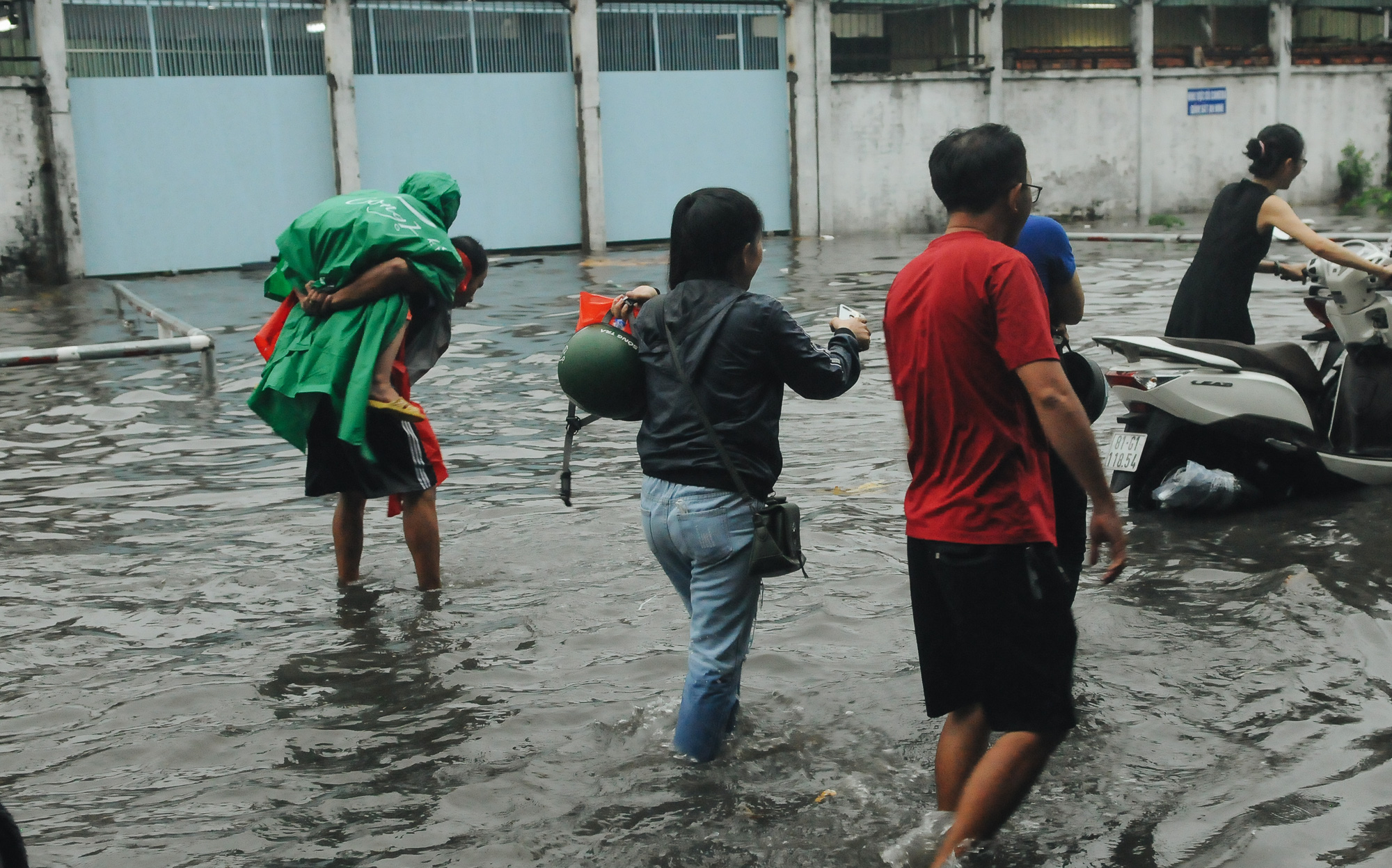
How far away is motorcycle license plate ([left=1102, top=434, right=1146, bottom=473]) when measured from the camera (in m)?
6.06

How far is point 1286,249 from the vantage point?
19484 millimetres

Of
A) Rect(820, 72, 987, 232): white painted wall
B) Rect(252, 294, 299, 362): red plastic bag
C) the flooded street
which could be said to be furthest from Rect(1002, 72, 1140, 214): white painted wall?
Rect(252, 294, 299, 362): red plastic bag

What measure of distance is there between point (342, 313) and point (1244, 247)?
4023 millimetres

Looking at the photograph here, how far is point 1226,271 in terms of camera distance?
6.24 m

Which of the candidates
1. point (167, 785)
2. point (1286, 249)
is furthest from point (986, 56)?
point (167, 785)

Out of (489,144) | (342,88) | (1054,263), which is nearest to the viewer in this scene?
(1054,263)

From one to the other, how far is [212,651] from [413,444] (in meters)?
1.03

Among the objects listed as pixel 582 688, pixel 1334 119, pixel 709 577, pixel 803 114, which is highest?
pixel 803 114

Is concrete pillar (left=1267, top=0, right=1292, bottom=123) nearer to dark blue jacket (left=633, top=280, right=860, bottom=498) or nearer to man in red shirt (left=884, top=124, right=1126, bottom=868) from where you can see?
dark blue jacket (left=633, top=280, right=860, bottom=498)

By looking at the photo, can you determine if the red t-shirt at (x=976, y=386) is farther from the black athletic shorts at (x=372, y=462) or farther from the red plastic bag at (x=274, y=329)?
the red plastic bag at (x=274, y=329)

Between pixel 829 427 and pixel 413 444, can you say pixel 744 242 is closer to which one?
pixel 413 444

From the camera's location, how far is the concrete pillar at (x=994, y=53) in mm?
24922

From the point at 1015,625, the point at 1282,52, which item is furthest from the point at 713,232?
the point at 1282,52

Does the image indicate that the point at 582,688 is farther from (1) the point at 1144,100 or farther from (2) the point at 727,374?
(1) the point at 1144,100
